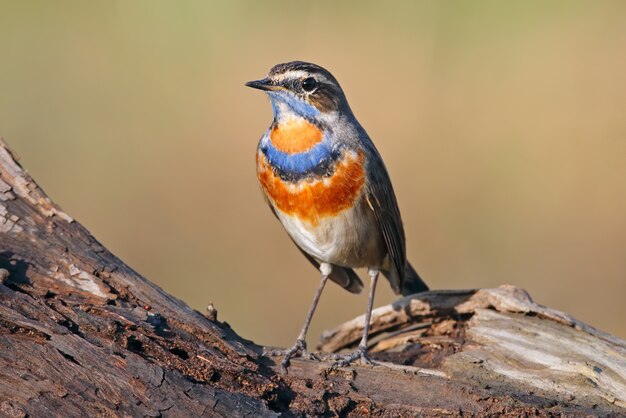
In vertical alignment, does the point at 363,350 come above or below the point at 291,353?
above

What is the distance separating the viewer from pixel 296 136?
641 cm

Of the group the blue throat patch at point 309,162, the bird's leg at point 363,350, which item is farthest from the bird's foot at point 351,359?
the blue throat patch at point 309,162

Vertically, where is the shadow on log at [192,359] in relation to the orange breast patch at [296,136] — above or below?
below

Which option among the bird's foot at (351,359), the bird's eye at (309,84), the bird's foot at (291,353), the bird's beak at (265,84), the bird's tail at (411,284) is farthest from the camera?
the bird's tail at (411,284)

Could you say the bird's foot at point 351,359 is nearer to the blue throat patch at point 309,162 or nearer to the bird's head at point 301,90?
the blue throat patch at point 309,162

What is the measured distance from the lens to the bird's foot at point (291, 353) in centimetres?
585

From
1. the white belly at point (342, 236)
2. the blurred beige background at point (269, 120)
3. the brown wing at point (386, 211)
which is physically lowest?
the white belly at point (342, 236)

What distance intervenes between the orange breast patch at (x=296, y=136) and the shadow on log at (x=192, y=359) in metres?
1.32

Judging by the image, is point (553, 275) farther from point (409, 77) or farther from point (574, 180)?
point (409, 77)

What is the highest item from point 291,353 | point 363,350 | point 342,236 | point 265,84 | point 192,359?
point 265,84

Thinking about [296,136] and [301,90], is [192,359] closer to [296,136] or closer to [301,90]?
[296,136]

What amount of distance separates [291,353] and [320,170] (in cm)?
123

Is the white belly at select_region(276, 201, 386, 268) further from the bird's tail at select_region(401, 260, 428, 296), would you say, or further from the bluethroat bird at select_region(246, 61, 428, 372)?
the bird's tail at select_region(401, 260, 428, 296)

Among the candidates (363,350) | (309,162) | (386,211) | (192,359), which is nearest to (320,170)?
(309,162)
